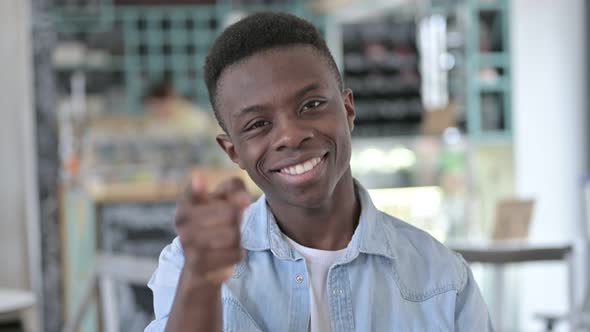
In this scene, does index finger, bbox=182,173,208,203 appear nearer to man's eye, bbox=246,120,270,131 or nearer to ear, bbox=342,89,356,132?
man's eye, bbox=246,120,270,131

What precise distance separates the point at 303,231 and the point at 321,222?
0.08 feet

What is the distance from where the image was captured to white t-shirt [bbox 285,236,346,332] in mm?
1101

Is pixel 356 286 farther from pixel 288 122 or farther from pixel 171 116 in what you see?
pixel 171 116

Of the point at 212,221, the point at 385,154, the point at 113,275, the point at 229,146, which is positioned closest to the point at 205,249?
the point at 212,221

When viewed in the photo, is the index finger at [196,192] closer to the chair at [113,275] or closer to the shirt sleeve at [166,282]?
the shirt sleeve at [166,282]

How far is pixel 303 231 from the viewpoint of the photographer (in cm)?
116

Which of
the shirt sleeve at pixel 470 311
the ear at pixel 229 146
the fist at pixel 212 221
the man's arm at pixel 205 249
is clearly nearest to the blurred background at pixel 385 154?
the ear at pixel 229 146

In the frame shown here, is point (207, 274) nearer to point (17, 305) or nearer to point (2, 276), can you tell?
point (17, 305)

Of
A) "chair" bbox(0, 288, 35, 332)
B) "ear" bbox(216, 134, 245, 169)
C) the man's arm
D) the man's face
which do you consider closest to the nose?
the man's face

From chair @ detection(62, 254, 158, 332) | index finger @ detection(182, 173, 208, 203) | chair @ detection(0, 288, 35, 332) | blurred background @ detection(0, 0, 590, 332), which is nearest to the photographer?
index finger @ detection(182, 173, 208, 203)

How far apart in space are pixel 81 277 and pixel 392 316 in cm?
414

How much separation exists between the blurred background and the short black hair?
154cm

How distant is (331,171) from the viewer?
1.08 metres

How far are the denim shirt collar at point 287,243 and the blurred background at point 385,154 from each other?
1483 mm
